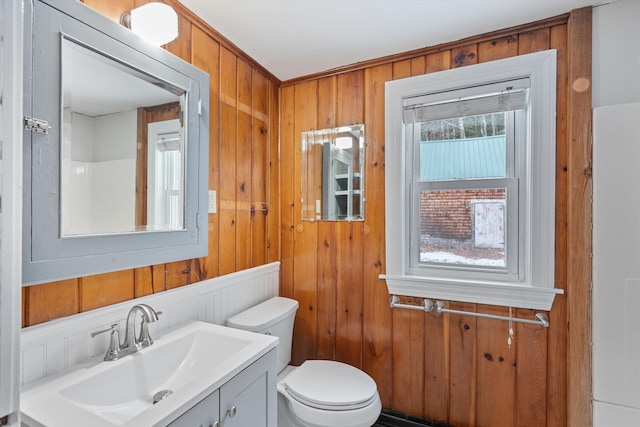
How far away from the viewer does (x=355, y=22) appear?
4.90ft

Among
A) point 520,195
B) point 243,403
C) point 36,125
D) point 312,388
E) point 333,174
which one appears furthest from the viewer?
point 333,174

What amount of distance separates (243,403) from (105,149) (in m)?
0.99

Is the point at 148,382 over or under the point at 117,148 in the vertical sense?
under

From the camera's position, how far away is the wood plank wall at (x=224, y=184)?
1.05 m

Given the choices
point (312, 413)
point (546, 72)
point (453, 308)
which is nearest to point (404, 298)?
point (453, 308)

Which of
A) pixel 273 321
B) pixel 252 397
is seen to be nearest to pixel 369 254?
pixel 273 321

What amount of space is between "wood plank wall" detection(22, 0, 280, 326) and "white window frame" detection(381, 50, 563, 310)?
78cm

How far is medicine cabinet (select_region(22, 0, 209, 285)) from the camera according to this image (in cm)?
86

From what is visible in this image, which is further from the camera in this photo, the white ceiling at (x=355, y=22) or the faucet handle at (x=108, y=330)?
the white ceiling at (x=355, y=22)

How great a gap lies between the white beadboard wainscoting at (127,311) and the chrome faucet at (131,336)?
0.04 metres

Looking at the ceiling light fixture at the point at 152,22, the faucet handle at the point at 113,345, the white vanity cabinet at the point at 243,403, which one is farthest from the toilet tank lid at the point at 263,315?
the ceiling light fixture at the point at 152,22

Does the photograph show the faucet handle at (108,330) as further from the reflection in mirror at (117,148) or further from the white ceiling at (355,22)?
the white ceiling at (355,22)

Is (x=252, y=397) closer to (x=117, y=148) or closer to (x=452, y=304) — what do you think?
(x=117, y=148)
